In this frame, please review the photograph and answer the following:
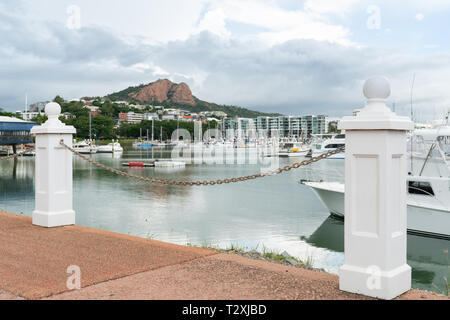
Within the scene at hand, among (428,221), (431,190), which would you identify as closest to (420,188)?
(431,190)

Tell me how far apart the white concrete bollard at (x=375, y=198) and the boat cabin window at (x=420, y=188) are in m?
12.0

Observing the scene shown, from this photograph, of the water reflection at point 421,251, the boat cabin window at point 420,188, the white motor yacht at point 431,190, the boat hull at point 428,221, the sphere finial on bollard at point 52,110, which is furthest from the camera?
the boat cabin window at point 420,188

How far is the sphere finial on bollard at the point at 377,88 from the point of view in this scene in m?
4.39

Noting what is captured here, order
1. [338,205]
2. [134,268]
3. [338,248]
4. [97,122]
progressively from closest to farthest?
[134,268], [338,248], [338,205], [97,122]

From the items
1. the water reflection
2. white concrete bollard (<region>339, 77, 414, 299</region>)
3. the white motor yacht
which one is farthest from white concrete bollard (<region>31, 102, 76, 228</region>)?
the white motor yacht

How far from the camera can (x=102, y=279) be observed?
479 cm

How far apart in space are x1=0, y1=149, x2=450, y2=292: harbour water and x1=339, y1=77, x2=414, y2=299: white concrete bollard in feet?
20.6

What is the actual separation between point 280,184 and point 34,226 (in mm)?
29458

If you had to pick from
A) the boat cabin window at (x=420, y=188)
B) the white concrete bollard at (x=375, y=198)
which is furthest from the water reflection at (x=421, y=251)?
the white concrete bollard at (x=375, y=198)

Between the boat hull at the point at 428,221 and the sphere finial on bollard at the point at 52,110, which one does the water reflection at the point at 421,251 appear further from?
the sphere finial on bollard at the point at 52,110

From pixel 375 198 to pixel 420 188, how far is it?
12556mm

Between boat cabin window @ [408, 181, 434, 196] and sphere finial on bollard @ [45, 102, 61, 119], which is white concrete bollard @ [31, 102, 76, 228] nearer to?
sphere finial on bollard @ [45, 102, 61, 119]
